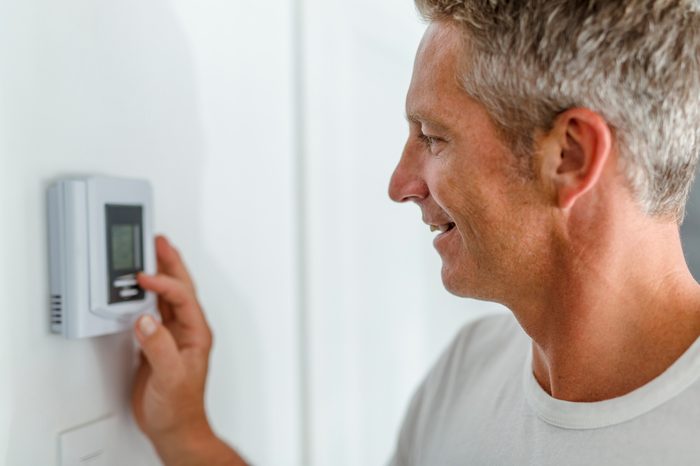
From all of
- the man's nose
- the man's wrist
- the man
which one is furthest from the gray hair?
the man's wrist

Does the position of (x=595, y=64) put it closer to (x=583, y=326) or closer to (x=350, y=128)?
(x=583, y=326)

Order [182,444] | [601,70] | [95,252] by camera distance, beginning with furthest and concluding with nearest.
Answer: [182,444] → [95,252] → [601,70]

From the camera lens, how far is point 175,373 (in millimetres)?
953

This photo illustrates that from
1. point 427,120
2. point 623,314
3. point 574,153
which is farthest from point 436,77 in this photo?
point 623,314

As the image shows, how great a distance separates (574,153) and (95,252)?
1.85 feet

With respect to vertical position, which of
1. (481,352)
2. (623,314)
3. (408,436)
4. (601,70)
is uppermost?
(601,70)

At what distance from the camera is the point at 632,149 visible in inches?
31.0

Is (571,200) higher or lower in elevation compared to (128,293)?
higher

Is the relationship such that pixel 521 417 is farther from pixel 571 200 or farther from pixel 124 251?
pixel 124 251

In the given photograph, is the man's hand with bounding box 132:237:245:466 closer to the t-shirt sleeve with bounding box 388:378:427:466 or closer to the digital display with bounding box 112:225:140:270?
the digital display with bounding box 112:225:140:270

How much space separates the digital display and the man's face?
379mm

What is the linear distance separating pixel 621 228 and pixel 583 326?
0.13 metres

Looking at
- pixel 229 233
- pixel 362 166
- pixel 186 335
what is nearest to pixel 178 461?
pixel 186 335

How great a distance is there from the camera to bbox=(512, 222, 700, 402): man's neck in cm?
81
